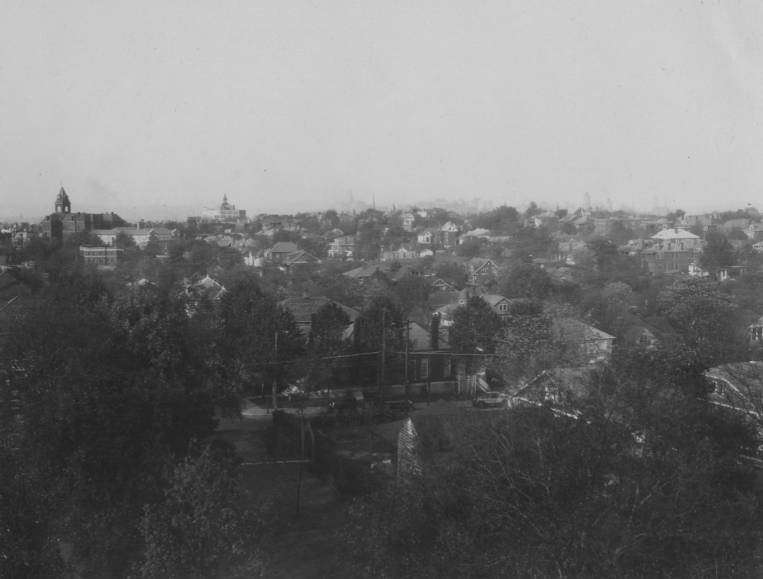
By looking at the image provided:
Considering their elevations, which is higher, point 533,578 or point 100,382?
point 100,382

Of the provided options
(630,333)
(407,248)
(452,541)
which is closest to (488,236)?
(407,248)

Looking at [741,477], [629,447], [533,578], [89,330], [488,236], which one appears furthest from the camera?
[488,236]

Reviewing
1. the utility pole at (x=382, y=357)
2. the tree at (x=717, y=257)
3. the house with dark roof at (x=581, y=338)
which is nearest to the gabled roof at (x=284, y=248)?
the tree at (x=717, y=257)

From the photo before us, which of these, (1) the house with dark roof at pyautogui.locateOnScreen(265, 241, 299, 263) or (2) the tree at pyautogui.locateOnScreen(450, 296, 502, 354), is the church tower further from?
(2) the tree at pyautogui.locateOnScreen(450, 296, 502, 354)

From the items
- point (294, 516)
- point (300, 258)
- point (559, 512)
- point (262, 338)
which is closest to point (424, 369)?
point (262, 338)

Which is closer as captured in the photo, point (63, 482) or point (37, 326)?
point (63, 482)

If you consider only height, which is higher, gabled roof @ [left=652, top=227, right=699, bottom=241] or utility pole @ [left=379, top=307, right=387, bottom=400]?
gabled roof @ [left=652, top=227, right=699, bottom=241]

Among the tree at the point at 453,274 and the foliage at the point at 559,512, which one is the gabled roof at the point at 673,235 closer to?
the tree at the point at 453,274

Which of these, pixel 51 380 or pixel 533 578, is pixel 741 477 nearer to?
pixel 533 578

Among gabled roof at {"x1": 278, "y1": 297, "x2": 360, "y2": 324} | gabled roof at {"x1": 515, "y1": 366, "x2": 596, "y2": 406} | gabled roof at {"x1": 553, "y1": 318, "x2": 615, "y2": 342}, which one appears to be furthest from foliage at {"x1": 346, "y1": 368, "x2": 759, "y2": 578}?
gabled roof at {"x1": 278, "y1": 297, "x2": 360, "y2": 324}
